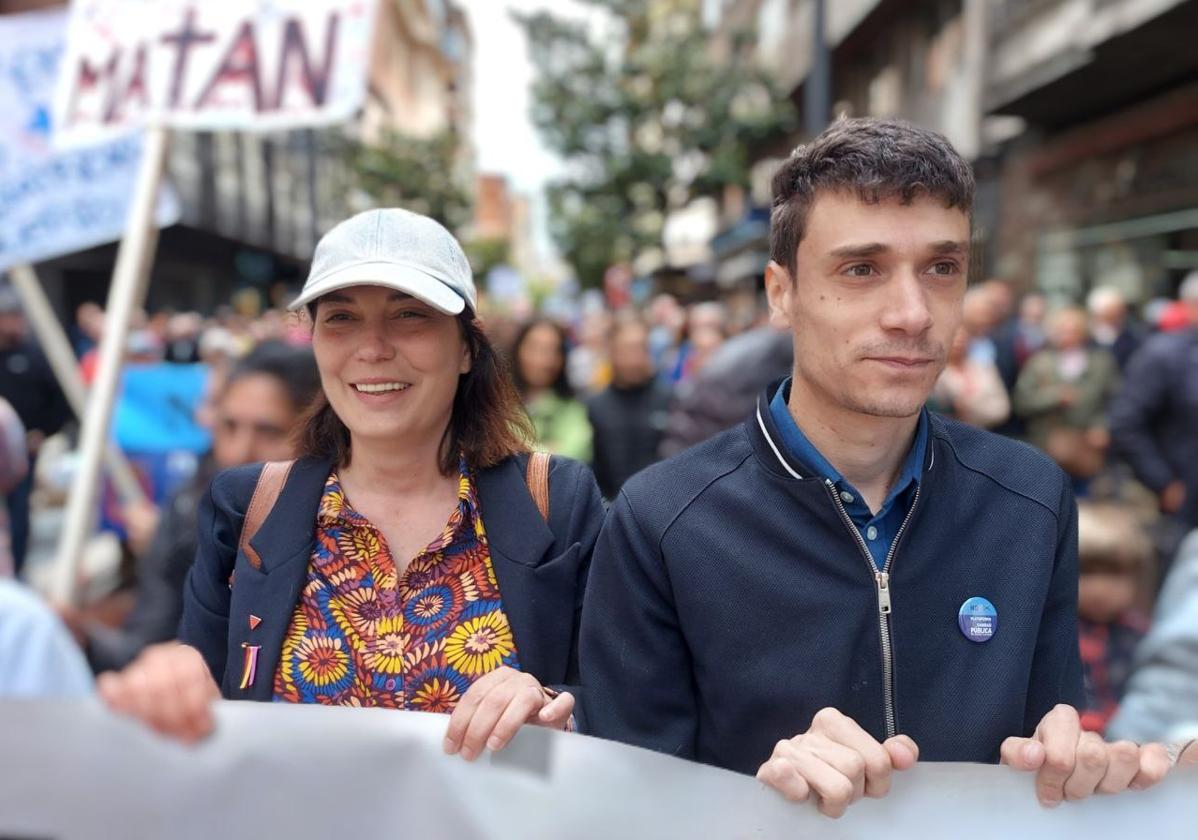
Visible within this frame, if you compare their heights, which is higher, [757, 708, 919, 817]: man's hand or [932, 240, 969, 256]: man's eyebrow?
[932, 240, 969, 256]: man's eyebrow

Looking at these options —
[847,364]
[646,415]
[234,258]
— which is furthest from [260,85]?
[234,258]

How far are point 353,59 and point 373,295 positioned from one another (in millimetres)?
2964

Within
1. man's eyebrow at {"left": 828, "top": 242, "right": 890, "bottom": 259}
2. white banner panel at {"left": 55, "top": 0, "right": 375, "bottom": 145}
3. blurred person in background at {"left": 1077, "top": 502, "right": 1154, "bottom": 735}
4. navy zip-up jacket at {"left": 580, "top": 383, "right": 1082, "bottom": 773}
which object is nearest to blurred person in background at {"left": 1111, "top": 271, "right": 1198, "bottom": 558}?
blurred person in background at {"left": 1077, "top": 502, "right": 1154, "bottom": 735}

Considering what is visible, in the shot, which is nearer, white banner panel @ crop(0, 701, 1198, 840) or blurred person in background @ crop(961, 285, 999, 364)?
white banner panel @ crop(0, 701, 1198, 840)

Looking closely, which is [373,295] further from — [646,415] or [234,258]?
[234,258]

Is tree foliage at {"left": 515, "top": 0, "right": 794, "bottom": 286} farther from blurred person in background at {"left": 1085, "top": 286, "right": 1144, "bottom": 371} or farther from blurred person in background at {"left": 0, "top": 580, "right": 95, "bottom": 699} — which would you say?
blurred person in background at {"left": 0, "top": 580, "right": 95, "bottom": 699}

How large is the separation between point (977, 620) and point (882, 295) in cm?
50

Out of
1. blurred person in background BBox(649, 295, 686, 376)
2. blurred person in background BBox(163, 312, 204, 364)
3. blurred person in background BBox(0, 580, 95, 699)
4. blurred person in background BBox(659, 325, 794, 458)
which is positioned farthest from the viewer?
blurred person in background BBox(649, 295, 686, 376)

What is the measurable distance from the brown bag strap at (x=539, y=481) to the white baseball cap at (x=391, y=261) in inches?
13.5

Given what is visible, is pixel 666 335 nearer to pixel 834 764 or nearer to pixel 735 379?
pixel 735 379

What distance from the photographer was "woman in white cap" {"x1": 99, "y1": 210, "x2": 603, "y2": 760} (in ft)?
6.70

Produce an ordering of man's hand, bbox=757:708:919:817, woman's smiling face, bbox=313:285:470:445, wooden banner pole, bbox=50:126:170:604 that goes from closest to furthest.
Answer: man's hand, bbox=757:708:919:817, woman's smiling face, bbox=313:285:470:445, wooden banner pole, bbox=50:126:170:604

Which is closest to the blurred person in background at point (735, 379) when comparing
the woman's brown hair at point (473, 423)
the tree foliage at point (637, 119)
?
the woman's brown hair at point (473, 423)

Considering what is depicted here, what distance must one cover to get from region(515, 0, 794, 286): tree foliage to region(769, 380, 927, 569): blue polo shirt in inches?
1137
